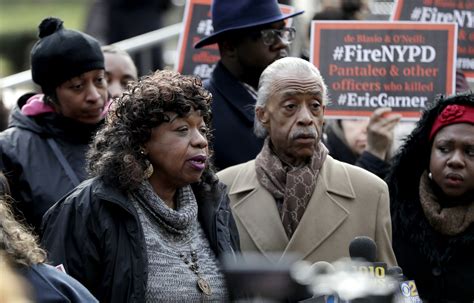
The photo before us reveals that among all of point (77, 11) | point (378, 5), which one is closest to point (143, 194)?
point (378, 5)

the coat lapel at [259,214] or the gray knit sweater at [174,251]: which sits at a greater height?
the gray knit sweater at [174,251]

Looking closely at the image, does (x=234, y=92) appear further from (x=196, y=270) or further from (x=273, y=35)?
(x=196, y=270)

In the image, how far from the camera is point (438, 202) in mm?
6473

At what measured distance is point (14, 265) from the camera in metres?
4.28

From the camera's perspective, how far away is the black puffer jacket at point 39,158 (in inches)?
241

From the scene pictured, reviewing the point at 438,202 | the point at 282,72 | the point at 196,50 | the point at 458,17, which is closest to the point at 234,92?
the point at 282,72

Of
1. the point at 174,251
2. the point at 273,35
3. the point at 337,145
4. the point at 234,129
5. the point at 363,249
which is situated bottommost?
the point at 337,145

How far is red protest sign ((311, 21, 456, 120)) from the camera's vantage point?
7598mm

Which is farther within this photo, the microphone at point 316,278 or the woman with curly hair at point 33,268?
the woman with curly hair at point 33,268

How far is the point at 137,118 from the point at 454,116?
73.2 inches

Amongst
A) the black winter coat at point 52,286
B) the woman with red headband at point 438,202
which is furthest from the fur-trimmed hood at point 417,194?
the black winter coat at point 52,286

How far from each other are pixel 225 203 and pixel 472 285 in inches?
54.0

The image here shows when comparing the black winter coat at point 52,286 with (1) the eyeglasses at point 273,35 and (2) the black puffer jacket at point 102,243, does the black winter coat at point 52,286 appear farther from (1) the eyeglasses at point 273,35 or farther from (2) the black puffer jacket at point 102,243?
(1) the eyeglasses at point 273,35

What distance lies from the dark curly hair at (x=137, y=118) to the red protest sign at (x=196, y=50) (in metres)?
2.84
